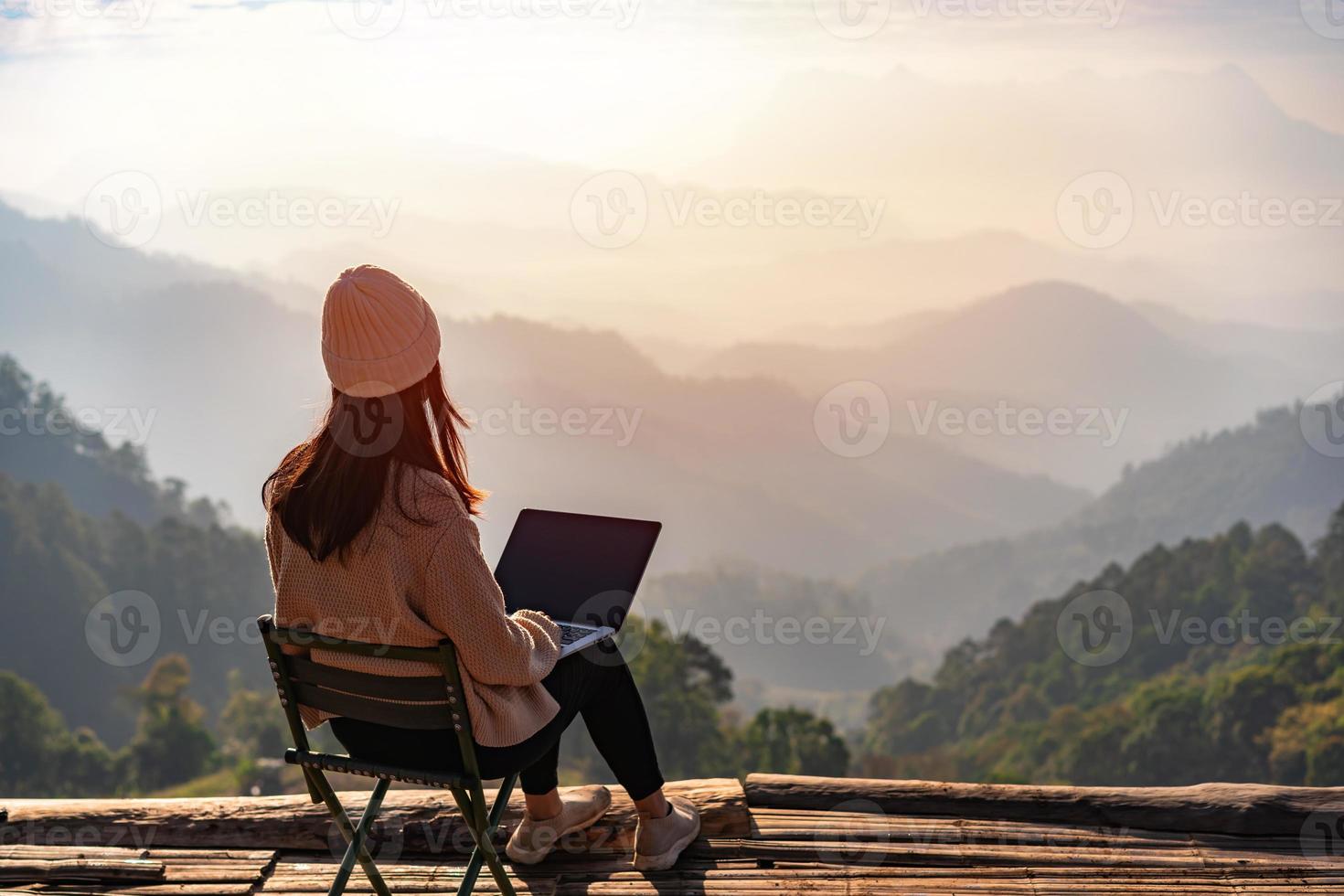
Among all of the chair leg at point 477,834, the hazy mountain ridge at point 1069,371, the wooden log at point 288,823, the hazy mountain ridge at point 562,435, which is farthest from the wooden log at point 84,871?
the hazy mountain ridge at point 1069,371

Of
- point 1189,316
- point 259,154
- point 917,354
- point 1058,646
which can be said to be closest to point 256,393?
point 259,154

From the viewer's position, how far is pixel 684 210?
11656cm

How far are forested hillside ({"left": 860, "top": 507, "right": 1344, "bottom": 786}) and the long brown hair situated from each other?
88.6 ft

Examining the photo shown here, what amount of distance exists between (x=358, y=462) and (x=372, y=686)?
1.11ft

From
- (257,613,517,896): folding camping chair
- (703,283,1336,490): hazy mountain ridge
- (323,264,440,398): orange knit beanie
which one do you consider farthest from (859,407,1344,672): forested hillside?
(323,264,440,398): orange knit beanie

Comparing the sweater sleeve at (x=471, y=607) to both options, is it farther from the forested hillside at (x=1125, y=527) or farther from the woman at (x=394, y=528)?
the forested hillside at (x=1125, y=527)

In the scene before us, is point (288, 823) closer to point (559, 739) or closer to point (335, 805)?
point (335, 805)

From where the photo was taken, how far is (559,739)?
87.0 inches

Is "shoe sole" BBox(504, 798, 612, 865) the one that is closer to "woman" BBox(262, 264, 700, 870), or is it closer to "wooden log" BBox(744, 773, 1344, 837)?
"wooden log" BBox(744, 773, 1344, 837)

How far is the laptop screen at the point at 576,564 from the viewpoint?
2305mm

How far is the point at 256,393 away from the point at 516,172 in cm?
4041

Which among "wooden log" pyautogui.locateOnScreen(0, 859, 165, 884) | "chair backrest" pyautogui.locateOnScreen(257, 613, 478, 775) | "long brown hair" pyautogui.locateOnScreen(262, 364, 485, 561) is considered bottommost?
"wooden log" pyautogui.locateOnScreen(0, 859, 165, 884)

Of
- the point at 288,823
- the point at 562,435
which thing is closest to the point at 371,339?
the point at 288,823

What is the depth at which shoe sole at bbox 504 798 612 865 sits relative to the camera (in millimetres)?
2633
